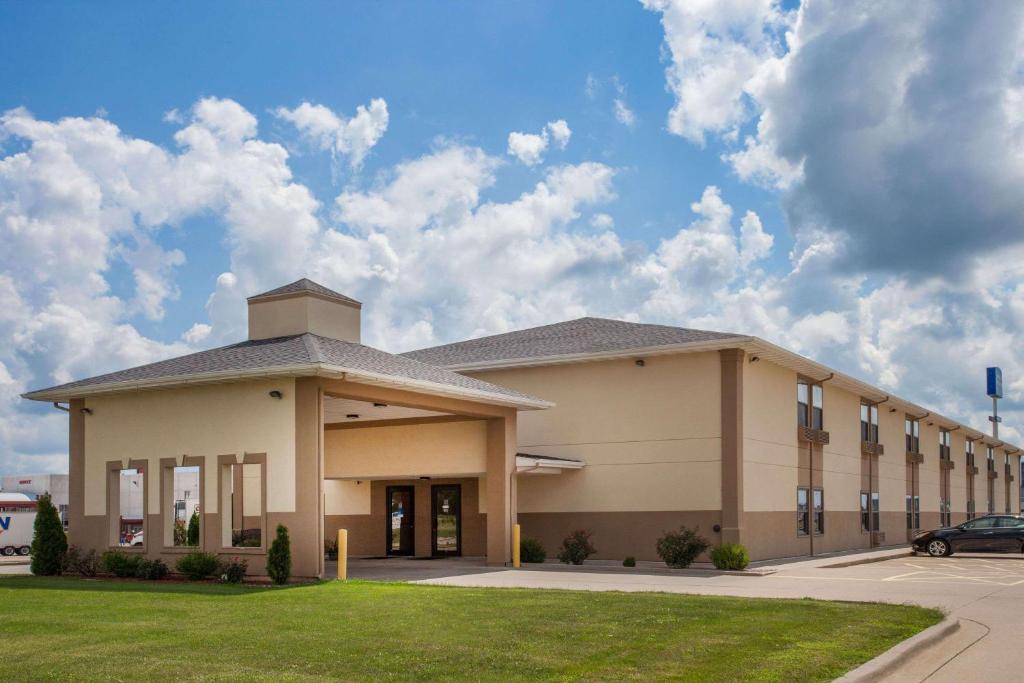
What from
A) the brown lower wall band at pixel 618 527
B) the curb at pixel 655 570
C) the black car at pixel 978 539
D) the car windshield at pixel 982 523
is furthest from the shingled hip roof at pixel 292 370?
the car windshield at pixel 982 523

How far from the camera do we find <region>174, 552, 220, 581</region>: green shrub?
21.7 metres

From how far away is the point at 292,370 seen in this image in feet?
68.0

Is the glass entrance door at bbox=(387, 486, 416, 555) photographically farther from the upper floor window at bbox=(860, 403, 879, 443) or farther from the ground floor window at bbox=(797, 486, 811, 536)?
the upper floor window at bbox=(860, 403, 879, 443)

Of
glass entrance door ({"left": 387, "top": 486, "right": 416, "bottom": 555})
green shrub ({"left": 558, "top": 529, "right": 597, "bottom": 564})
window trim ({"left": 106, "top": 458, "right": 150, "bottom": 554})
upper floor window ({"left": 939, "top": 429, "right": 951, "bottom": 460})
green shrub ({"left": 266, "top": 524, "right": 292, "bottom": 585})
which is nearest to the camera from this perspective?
green shrub ({"left": 266, "top": 524, "right": 292, "bottom": 585})

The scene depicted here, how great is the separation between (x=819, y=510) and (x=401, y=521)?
13.4m

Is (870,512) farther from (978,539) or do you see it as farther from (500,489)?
(500,489)

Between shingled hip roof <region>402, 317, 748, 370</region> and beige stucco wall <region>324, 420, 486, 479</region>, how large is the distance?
164 inches

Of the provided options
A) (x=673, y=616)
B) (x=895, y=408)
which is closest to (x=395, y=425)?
(x=673, y=616)

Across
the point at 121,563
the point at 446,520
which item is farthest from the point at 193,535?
the point at 121,563

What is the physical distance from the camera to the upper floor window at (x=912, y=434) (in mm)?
45938

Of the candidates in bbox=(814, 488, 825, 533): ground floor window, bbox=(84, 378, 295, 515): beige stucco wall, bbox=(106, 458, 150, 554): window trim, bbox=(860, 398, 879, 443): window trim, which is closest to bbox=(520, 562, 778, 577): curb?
bbox=(84, 378, 295, 515): beige stucco wall

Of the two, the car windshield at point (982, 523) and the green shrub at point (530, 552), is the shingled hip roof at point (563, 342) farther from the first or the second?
the car windshield at point (982, 523)

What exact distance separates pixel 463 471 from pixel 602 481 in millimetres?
4560

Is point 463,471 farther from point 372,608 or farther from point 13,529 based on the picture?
point 13,529
